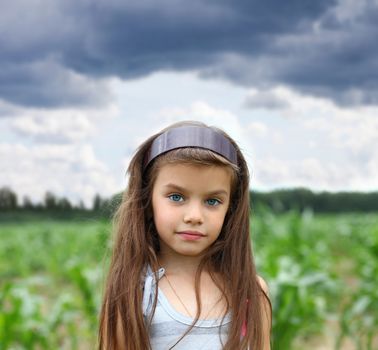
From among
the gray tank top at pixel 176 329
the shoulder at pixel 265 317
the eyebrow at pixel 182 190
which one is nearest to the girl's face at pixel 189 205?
the eyebrow at pixel 182 190

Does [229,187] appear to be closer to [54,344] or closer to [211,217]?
[211,217]

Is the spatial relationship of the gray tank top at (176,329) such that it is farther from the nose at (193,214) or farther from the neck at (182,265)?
the nose at (193,214)

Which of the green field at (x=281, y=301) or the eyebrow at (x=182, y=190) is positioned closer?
the eyebrow at (x=182, y=190)

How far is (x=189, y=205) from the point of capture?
7.04 feet

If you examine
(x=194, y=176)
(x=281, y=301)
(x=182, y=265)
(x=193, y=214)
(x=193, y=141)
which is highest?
(x=193, y=141)

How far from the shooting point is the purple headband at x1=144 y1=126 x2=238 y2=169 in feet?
7.13

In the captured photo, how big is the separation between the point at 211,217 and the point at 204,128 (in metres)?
0.26

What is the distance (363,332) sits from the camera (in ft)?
15.7

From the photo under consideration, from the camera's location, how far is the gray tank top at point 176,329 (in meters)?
2.16

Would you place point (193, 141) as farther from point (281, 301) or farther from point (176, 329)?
point (281, 301)

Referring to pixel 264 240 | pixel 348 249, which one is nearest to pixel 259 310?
pixel 264 240

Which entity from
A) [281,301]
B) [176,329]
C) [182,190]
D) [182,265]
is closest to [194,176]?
[182,190]

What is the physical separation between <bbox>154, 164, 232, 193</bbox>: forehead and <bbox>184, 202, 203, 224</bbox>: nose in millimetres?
48

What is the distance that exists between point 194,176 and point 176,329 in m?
0.44
